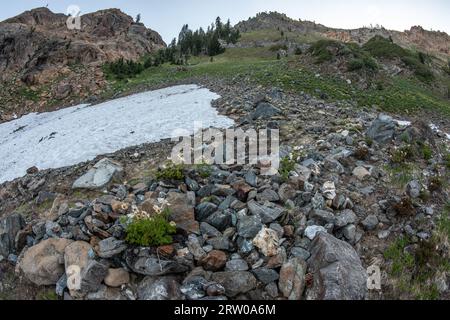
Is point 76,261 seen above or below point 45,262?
above

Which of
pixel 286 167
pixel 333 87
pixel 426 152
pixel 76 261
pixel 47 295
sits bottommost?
pixel 47 295

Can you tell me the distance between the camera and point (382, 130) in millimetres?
12539

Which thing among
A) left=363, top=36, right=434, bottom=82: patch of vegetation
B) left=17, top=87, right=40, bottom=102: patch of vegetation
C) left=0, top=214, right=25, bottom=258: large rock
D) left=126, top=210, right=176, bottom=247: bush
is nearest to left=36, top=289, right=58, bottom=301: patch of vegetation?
left=126, top=210, right=176, bottom=247: bush

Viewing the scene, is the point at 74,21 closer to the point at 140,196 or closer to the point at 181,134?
the point at 181,134

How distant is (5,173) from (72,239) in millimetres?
9163

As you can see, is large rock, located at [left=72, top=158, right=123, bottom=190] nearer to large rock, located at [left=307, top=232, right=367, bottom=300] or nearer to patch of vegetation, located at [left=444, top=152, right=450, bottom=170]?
large rock, located at [left=307, top=232, right=367, bottom=300]

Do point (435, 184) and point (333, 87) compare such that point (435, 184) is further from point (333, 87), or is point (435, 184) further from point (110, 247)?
point (333, 87)

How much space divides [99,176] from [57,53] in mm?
41041

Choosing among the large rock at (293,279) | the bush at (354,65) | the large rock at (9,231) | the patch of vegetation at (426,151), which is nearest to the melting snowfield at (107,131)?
the large rock at (9,231)

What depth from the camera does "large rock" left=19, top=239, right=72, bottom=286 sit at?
23.6 feet

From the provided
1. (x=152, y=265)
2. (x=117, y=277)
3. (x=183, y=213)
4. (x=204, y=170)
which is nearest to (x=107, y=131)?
(x=204, y=170)

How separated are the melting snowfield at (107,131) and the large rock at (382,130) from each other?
19.1 feet

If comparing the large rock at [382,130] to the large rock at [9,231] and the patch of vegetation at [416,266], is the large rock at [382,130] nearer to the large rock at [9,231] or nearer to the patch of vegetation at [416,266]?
the patch of vegetation at [416,266]

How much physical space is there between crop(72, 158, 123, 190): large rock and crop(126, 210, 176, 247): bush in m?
3.55
